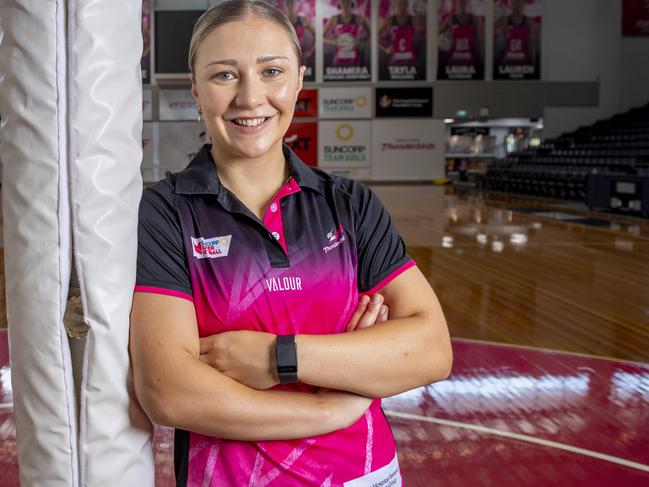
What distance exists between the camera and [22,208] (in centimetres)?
88

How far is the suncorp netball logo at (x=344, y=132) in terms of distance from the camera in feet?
67.2

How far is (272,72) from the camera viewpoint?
3.69 ft

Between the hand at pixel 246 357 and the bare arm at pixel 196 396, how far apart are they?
0.02 m

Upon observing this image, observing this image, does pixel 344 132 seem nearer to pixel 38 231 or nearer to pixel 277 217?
pixel 277 217

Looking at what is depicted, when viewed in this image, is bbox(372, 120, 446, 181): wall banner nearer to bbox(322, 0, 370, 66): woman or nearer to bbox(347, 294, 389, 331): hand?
bbox(322, 0, 370, 66): woman

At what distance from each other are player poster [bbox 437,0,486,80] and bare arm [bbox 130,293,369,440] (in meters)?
19.9

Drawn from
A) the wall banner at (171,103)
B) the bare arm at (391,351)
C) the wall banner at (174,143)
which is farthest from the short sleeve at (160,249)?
the wall banner at (171,103)

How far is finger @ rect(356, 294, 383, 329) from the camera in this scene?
1.19 metres

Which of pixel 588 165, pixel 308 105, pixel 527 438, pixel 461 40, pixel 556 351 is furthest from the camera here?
pixel 308 105

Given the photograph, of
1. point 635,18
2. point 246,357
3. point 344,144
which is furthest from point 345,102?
point 246,357

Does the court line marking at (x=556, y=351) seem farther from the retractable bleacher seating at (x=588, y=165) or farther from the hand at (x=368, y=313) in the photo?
the retractable bleacher seating at (x=588, y=165)

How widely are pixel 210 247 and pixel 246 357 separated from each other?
0.19 metres

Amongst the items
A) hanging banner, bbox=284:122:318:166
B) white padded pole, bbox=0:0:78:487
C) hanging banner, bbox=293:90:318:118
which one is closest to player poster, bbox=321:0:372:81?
hanging banner, bbox=293:90:318:118

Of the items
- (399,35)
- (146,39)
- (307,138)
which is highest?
(399,35)
